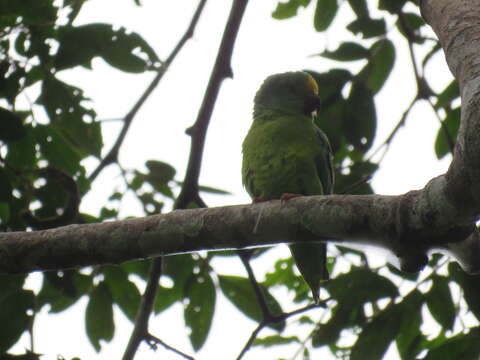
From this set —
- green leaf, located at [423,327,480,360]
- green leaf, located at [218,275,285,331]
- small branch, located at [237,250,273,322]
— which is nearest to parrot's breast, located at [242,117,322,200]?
small branch, located at [237,250,273,322]

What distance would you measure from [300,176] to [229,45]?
0.95 meters

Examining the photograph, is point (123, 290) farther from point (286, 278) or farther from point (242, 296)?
point (286, 278)

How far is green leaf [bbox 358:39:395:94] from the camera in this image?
3.66m

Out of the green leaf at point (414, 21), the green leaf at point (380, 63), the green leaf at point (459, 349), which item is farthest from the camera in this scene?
the green leaf at point (414, 21)

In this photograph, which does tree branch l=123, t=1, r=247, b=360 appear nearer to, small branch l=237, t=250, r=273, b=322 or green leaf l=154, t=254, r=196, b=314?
green leaf l=154, t=254, r=196, b=314

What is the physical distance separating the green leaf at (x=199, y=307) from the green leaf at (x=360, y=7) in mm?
1597

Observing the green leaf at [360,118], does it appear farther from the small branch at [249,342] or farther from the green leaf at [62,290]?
the green leaf at [62,290]

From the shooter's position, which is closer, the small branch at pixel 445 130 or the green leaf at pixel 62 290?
the green leaf at pixel 62 290

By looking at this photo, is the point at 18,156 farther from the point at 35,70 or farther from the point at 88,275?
the point at 88,275

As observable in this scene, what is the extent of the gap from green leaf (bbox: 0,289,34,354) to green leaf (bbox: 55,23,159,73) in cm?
112

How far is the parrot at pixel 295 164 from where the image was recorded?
11.3ft

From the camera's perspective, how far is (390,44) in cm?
370

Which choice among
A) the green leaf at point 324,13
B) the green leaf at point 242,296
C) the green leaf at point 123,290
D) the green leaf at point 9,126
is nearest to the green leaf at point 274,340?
the green leaf at point 242,296

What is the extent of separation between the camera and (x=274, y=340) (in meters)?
3.47
